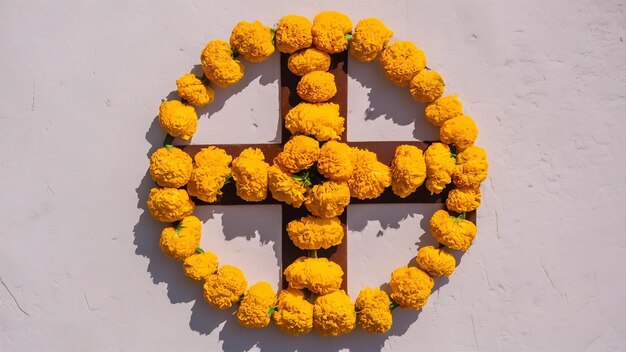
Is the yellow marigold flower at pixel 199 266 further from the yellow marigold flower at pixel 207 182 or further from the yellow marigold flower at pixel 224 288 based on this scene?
the yellow marigold flower at pixel 207 182

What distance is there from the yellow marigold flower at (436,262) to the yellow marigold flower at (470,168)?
11.1 inches

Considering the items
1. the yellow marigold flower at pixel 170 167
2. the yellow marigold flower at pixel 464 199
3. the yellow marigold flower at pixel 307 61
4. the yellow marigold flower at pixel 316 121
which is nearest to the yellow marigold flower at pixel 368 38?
the yellow marigold flower at pixel 307 61

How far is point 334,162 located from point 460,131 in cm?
52

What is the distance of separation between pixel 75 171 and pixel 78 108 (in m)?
0.26

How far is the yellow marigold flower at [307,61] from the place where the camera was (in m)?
1.92

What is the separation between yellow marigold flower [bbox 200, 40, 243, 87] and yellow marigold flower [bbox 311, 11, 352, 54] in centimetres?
33

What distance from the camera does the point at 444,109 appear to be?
1944 millimetres

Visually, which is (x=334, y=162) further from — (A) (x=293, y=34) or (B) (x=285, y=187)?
(A) (x=293, y=34)

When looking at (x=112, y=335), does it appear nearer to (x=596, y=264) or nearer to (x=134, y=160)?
(x=134, y=160)

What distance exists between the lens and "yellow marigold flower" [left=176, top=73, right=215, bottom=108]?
1.93 meters

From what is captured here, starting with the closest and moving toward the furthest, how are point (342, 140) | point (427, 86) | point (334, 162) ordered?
point (334, 162)
point (427, 86)
point (342, 140)

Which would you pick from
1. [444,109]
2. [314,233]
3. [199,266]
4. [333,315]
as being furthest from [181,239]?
[444,109]

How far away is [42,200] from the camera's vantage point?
208 cm

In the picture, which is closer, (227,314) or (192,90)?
(192,90)
